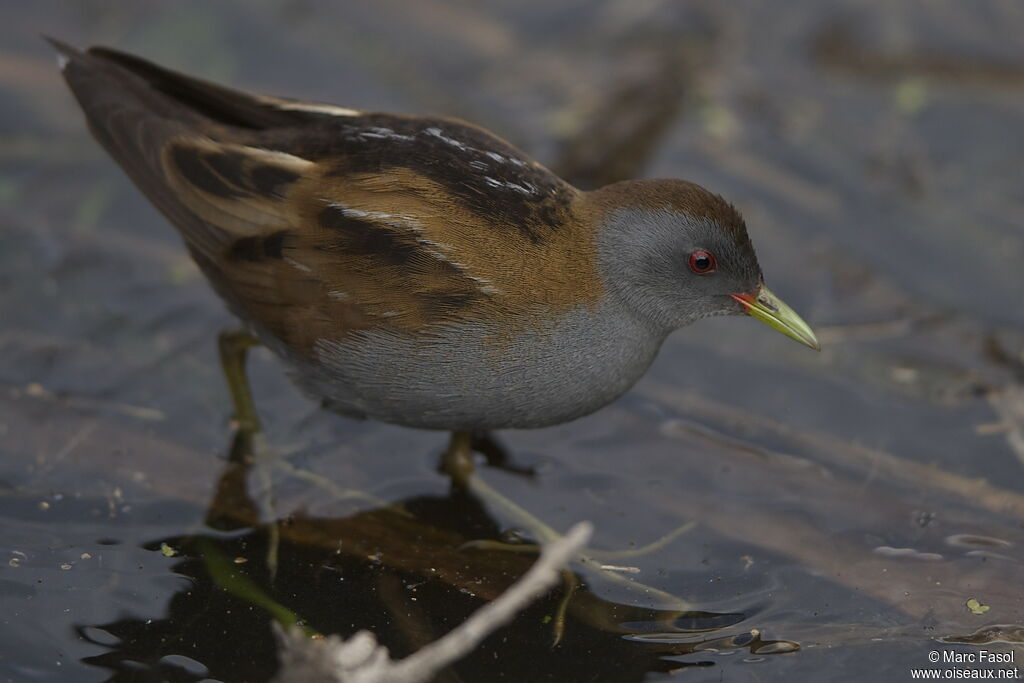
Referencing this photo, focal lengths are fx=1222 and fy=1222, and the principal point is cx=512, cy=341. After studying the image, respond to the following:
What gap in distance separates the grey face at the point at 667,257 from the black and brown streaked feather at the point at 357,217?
0.11m

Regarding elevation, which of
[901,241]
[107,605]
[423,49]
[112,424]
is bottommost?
[107,605]

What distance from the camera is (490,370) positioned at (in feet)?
14.5

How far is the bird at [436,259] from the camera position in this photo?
4.41 metres

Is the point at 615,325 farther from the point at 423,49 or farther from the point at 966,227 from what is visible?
the point at 423,49

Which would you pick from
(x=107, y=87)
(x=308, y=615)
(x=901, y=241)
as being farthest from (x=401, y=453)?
(x=901, y=241)

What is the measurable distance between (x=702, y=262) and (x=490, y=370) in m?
0.91

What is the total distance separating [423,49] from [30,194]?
266 centimetres

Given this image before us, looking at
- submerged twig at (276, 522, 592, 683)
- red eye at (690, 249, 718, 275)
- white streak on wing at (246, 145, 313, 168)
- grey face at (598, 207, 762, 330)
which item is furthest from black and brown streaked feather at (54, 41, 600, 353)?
submerged twig at (276, 522, 592, 683)

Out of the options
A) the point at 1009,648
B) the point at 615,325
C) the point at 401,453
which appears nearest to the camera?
the point at 1009,648

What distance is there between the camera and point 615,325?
15.0 ft

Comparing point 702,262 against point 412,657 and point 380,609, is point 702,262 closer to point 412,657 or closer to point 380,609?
point 380,609

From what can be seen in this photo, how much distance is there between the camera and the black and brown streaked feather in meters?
4.40

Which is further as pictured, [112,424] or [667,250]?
[112,424]

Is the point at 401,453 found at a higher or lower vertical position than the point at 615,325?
lower
